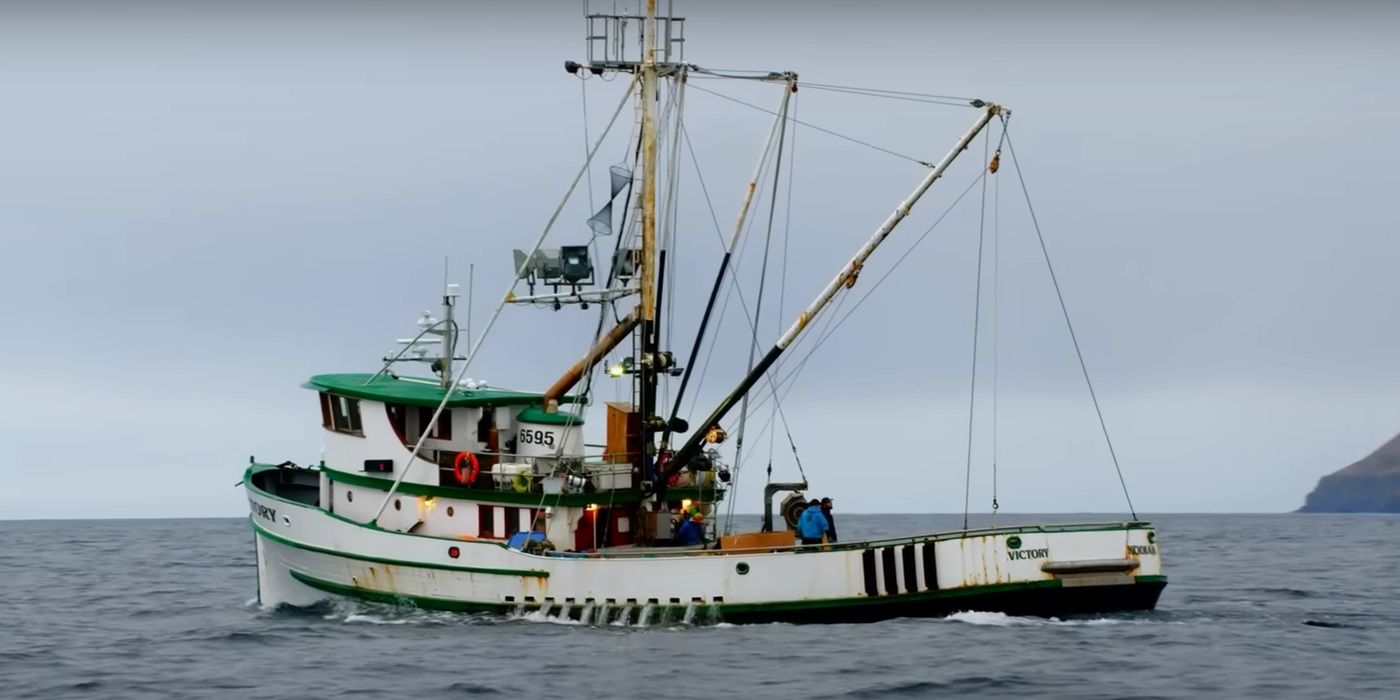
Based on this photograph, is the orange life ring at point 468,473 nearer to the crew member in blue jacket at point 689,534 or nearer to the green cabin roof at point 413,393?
the green cabin roof at point 413,393

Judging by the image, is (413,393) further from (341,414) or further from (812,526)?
(812,526)

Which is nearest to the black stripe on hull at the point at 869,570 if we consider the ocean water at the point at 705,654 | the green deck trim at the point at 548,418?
the ocean water at the point at 705,654

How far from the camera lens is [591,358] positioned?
136ft

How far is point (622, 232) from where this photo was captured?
4128cm

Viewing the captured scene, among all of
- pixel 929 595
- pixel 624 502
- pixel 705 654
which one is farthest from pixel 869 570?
pixel 624 502

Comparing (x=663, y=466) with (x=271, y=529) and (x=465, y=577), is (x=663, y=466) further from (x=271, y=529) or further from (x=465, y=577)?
(x=271, y=529)

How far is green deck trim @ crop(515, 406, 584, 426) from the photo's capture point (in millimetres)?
40812

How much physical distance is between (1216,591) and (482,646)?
21.4 meters

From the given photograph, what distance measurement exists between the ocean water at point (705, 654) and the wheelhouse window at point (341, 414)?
398 centimetres

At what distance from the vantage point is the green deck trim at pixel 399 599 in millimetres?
38875

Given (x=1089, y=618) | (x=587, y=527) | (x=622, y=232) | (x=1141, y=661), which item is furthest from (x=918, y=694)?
(x=622, y=232)

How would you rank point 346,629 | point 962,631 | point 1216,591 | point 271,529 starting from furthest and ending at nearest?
point 1216,591 → point 271,529 → point 346,629 → point 962,631

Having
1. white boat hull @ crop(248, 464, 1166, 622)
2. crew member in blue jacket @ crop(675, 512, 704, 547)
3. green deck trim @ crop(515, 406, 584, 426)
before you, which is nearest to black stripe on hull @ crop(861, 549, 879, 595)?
white boat hull @ crop(248, 464, 1166, 622)

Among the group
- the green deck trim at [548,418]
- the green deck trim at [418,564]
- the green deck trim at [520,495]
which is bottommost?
the green deck trim at [418,564]
